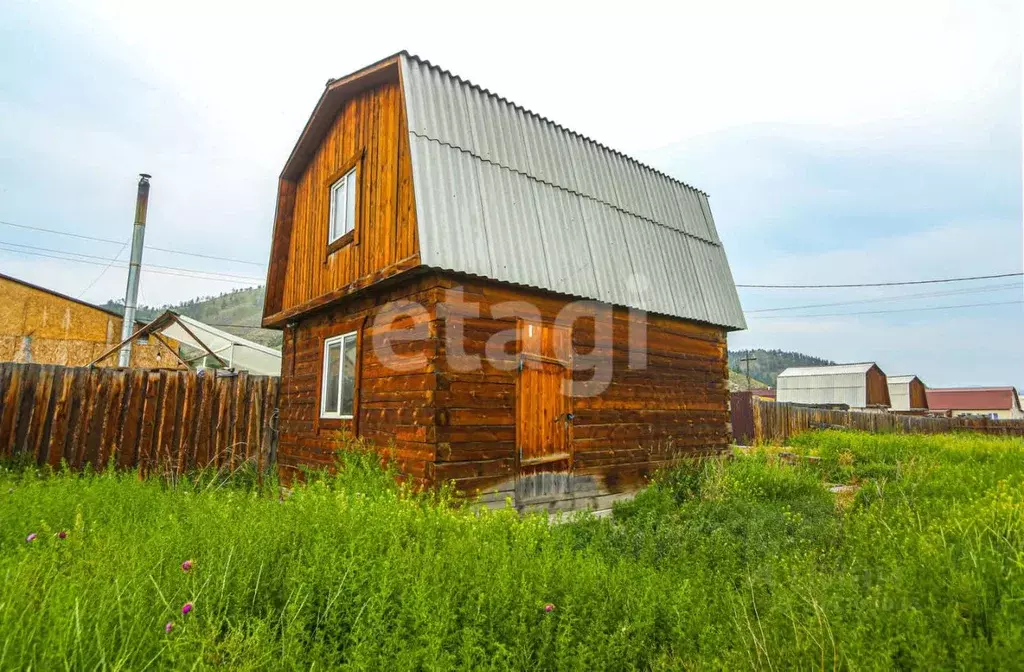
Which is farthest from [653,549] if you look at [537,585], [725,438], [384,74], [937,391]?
[937,391]

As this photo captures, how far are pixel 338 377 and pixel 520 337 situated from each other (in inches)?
134

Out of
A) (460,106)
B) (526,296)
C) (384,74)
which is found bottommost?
(526,296)

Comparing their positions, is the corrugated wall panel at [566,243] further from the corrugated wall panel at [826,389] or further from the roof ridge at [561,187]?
the corrugated wall panel at [826,389]

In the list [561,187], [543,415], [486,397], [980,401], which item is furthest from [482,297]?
[980,401]

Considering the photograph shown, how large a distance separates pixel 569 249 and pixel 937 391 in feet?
277

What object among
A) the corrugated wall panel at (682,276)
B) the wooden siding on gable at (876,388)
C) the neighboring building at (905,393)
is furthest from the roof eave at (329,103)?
the neighboring building at (905,393)

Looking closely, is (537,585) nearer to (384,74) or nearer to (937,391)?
(384,74)

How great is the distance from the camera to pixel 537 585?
3338 mm

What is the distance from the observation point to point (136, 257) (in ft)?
65.1

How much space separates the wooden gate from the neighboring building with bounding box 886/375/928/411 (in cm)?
5526

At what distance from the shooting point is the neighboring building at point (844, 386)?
43.7 metres

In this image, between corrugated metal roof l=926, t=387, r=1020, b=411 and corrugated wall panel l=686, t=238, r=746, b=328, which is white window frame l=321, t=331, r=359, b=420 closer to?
corrugated wall panel l=686, t=238, r=746, b=328

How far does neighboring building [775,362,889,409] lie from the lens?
43.7m

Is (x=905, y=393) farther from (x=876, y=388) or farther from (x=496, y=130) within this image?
(x=496, y=130)
